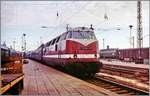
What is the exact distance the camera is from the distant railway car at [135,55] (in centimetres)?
5020

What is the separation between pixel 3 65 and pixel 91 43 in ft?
37.9

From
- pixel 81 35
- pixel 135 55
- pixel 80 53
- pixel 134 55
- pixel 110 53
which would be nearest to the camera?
pixel 80 53

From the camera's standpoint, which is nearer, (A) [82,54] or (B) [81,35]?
(A) [82,54]

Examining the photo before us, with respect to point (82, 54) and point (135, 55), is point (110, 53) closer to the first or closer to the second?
point (135, 55)

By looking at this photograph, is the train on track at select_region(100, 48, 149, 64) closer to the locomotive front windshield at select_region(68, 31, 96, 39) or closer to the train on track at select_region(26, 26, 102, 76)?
the locomotive front windshield at select_region(68, 31, 96, 39)

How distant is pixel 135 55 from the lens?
53.9 metres

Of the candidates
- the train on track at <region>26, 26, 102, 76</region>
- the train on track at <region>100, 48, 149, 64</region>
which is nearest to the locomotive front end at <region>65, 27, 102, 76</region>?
the train on track at <region>26, 26, 102, 76</region>

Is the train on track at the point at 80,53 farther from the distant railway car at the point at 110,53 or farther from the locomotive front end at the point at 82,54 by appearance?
the distant railway car at the point at 110,53

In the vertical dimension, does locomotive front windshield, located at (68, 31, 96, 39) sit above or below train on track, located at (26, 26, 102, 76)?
above

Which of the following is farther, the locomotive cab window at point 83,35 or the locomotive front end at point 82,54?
the locomotive cab window at point 83,35

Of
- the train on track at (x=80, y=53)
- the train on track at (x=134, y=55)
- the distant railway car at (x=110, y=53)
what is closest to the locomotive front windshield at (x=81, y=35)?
the train on track at (x=80, y=53)

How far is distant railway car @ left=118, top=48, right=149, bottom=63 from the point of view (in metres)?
50.2

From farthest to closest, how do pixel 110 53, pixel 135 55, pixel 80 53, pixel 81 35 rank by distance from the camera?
pixel 110 53 < pixel 135 55 < pixel 81 35 < pixel 80 53

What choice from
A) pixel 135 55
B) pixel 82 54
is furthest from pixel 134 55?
pixel 82 54
